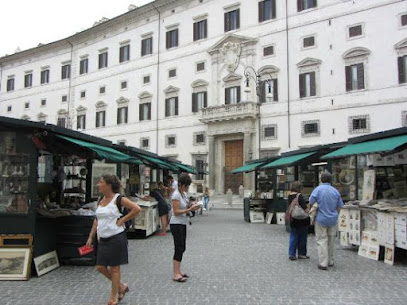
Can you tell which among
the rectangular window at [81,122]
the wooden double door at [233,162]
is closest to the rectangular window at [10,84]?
the rectangular window at [81,122]

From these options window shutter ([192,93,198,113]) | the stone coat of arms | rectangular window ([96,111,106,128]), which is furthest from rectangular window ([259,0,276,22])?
rectangular window ([96,111,106,128])

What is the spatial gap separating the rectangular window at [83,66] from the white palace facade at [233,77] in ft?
0.36

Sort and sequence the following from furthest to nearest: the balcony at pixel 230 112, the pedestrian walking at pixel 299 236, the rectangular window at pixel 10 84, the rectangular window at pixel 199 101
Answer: the rectangular window at pixel 10 84
the rectangular window at pixel 199 101
the balcony at pixel 230 112
the pedestrian walking at pixel 299 236

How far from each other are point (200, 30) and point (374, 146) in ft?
92.0

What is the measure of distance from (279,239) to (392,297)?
5.70m

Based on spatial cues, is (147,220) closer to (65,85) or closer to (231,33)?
(231,33)

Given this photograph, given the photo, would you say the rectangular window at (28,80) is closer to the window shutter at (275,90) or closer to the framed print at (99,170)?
the window shutter at (275,90)

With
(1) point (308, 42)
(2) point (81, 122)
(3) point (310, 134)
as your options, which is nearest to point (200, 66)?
(1) point (308, 42)

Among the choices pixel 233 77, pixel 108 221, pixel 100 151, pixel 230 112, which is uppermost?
pixel 233 77

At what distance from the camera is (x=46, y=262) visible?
7.04 m

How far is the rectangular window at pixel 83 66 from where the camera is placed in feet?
142

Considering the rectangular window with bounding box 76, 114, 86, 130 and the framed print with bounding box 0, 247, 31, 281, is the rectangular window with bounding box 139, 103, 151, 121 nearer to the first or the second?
the rectangular window with bounding box 76, 114, 86, 130

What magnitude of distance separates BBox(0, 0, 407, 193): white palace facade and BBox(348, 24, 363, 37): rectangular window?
2.6 inches

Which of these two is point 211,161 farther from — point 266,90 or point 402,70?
point 402,70
